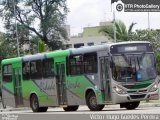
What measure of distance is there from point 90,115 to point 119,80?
14269 mm

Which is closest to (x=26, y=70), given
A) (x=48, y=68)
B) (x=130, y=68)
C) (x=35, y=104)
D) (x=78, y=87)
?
(x=35, y=104)

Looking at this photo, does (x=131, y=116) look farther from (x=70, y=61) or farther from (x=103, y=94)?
(x=70, y=61)

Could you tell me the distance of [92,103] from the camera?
22.9 metres

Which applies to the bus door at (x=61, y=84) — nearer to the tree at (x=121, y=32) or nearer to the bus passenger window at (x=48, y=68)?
the bus passenger window at (x=48, y=68)

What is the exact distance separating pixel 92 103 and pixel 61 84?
312cm

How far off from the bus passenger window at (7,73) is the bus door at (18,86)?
0.58m

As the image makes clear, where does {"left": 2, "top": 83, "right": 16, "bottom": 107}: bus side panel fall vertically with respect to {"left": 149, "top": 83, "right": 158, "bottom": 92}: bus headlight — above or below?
below

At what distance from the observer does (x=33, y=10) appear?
7888cm

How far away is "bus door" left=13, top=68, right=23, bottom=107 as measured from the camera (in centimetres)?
2931

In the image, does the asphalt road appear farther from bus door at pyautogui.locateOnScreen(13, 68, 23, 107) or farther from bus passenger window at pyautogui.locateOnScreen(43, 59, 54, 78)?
bus door at pyautogui.locateOnScreen(13, 68, 23, 107)

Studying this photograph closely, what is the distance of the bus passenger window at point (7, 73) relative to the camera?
30.2m

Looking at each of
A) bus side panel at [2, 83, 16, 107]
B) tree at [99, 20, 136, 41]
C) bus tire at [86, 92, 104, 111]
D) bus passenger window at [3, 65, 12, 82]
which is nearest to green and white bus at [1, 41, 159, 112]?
bus tire at [86, 92, 104, 111]

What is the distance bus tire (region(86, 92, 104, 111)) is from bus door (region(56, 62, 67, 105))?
85.1 inches

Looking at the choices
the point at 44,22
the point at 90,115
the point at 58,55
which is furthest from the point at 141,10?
the point at 44,22
